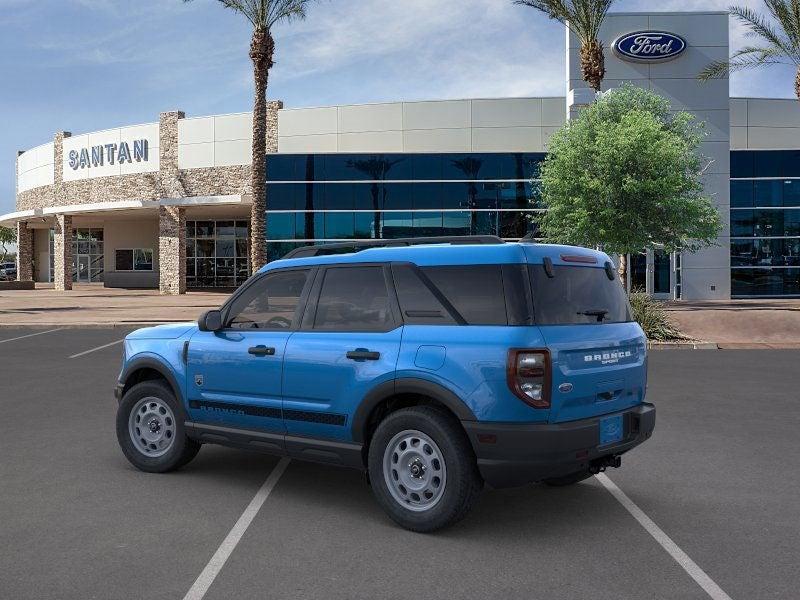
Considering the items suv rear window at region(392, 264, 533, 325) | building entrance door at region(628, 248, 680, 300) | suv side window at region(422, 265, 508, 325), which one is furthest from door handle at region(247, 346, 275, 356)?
building entrance door at region(628, 248, 680, 300)

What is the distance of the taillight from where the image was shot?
454 cm

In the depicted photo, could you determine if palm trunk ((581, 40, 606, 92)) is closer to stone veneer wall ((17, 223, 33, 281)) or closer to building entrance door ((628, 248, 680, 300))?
building entrance door ((628, 248, 680, 300))

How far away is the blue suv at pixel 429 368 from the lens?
4.62 m

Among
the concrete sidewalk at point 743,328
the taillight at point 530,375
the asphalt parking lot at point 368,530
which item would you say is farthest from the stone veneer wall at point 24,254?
the taillight at point 530,375

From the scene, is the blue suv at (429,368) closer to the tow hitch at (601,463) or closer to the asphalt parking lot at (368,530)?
the tow hitch at (601,463)

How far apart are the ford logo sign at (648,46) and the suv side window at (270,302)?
30.9m

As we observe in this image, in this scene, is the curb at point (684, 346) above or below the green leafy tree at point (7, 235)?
below

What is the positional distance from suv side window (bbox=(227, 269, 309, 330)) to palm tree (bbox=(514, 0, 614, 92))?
2502 cm

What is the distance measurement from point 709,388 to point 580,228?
43.9 ft

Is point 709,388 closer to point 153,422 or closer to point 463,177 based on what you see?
point 153,422

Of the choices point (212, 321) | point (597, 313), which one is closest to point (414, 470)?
point (597, 313)

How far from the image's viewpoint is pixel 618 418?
16.7 ft

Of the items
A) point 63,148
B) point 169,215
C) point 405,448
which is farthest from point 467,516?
point 63,148

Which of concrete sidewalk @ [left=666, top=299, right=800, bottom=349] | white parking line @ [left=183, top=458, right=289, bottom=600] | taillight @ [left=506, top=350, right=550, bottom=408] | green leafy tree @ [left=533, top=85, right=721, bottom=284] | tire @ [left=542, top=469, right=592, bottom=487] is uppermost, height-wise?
green leafy tree @ [left=533, top=85, right=721, bottom=284]
